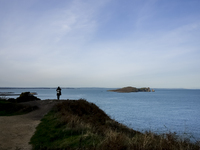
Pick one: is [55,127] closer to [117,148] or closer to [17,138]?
[17,138]

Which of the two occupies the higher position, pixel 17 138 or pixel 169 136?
pixel 169 136

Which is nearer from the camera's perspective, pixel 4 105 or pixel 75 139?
pixel 75 139

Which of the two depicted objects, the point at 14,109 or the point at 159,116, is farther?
the point at 159,116

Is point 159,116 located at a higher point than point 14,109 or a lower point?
lower

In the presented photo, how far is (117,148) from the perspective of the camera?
6.54m

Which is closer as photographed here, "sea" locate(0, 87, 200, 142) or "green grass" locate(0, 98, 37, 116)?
"green grass" locate(0, 98, 37, 116)

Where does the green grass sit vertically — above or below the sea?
above

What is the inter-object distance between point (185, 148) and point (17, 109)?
1846 cm

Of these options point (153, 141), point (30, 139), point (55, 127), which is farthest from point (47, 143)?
point (153, 141)

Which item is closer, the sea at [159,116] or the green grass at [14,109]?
the green grass at [14,109]

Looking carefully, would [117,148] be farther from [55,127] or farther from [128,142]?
[55,127]

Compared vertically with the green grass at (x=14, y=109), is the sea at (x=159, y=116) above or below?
below

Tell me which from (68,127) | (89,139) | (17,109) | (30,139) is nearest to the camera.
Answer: (89,139)

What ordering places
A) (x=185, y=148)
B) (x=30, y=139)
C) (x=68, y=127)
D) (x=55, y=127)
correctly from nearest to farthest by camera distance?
1. (x=185, y=148)
2. (x=30, y=139)
3. (x=68, y=127)
4. (x=55, y=127)
